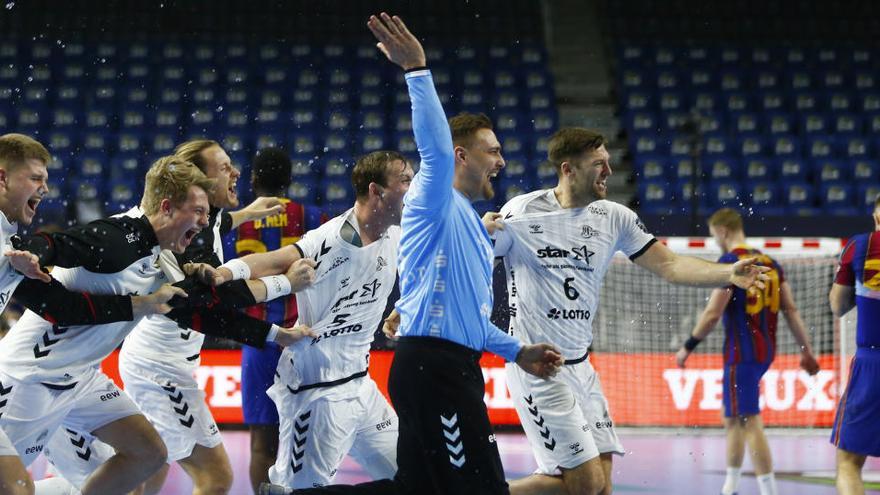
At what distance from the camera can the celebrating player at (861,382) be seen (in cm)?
638

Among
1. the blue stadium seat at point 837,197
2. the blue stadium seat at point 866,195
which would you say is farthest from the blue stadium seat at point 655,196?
the blue stadium seat at point 866,195

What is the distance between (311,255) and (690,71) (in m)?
16.0

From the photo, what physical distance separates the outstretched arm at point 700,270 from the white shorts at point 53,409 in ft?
9.47

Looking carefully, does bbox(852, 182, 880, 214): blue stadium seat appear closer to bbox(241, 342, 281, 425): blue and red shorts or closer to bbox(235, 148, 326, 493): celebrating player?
bbox(235, 148, 326, 493): celebrating player

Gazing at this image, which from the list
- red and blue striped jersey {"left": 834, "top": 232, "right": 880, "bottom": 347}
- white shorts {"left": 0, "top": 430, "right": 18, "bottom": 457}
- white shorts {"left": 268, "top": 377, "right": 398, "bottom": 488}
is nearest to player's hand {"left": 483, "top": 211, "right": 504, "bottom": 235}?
white shorts {"left": 268, "top": 377, "right": 398, "bottom": 488}

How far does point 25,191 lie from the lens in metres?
5.12

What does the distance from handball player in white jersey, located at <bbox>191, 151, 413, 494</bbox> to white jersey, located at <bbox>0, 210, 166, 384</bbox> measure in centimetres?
60

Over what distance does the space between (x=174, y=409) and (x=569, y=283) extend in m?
2.24

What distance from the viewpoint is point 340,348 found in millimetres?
5816

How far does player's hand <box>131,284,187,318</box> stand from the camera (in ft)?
16.7

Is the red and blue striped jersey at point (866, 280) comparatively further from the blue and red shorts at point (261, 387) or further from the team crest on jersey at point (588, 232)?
the blue and red shorts at point (261, 387)

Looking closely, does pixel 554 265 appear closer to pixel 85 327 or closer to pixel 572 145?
pixel 572 145

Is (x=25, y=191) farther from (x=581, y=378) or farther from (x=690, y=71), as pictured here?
(x=690, y=71)

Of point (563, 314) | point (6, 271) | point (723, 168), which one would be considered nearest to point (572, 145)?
point (563, 314)
